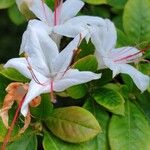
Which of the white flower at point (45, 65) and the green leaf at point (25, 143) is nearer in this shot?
the white flower at point (45, 65)

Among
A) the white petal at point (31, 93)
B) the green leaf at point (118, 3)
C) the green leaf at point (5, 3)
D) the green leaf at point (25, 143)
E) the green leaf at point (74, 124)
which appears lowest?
the green leaf at point (25, 143)

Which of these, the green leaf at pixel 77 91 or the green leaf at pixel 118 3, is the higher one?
the green leaf at pixel 118 3

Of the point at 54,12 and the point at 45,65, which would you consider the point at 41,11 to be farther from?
the point at 45,65

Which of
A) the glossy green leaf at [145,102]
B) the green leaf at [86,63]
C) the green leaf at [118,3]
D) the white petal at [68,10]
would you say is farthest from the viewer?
the green leaf at [118,3]

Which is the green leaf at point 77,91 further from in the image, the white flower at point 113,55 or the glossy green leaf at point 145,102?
the glossy green leaf at point 145,102

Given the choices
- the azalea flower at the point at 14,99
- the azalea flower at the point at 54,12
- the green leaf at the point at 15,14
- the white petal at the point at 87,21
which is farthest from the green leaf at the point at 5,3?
the azalea flower at the point at 14,99

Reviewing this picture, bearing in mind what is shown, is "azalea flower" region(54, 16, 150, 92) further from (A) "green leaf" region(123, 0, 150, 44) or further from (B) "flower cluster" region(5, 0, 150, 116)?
(A) "green leaf" region(123, 0, 150, 44)

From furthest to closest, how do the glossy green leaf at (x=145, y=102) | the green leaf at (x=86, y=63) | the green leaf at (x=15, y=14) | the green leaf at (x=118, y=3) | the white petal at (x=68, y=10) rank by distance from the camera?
the green leaf at (x=15, y=14) → the green leaf at (x=118, y=3) → the glossy green leaf at (x=145, y=102) → the white petal at (x=68, y=10) → the green leaf at (x=86, y=63)

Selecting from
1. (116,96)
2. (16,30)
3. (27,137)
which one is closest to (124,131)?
(116,96)

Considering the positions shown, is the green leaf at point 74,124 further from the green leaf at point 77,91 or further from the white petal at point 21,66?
the white petal at point 21,66
